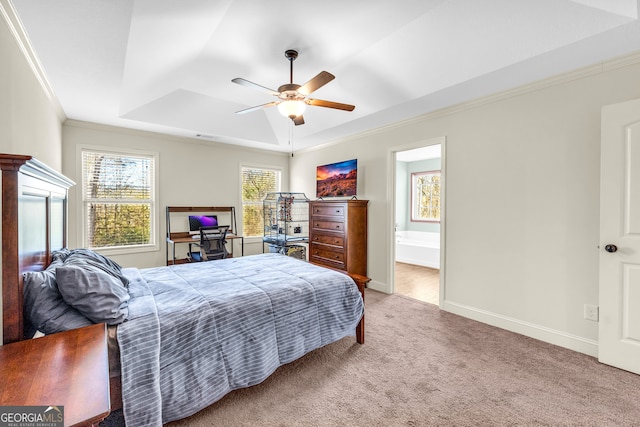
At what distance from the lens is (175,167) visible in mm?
4727

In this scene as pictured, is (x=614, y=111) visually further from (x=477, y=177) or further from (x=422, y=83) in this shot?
(x=422, y=83)

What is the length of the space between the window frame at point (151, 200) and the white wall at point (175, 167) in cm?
3

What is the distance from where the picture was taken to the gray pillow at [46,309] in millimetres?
1407

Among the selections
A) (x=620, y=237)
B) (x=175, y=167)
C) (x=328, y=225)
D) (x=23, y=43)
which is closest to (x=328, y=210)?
(x=328, y=225)

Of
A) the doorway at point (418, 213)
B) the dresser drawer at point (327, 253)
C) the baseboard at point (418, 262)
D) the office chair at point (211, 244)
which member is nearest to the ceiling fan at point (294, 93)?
the dresser drawer at point (327, 253)

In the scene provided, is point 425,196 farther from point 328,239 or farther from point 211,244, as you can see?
point 211,244

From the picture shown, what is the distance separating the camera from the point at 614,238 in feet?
7.30

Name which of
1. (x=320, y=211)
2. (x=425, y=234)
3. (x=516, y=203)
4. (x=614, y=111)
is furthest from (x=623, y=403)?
(x=425, y=234)

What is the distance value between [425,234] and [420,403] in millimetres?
5185

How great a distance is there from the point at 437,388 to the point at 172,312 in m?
1.87

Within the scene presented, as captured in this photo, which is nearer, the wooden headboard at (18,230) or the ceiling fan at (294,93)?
the wooden headboard at (18,230)

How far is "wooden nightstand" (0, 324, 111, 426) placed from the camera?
2.85 ft

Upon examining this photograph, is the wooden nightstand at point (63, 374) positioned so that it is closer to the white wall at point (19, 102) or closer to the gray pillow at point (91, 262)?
the gray pillow at point (91, 262)

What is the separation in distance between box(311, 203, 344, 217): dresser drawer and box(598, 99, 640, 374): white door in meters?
2.78
